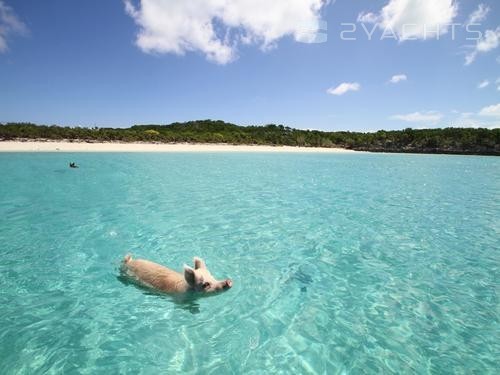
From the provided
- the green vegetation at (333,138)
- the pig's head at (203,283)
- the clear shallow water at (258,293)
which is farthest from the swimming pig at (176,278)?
the green vegetation at (333,138)

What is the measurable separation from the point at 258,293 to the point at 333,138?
95.7m

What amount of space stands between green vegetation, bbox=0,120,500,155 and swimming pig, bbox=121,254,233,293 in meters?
59.2

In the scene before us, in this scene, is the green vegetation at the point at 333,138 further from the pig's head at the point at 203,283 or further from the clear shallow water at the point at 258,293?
the pig's head at the point at 203,283

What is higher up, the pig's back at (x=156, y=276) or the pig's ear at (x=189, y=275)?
the pig's ear at (x=189, y=275)

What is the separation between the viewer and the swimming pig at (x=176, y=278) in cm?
506

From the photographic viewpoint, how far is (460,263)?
6996mm

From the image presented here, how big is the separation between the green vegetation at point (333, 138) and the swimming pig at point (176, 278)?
59.2 m

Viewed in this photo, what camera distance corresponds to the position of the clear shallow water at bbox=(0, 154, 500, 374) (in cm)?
401

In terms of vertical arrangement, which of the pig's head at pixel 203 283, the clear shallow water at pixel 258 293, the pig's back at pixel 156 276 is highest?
the pig's head at pixel 203 283

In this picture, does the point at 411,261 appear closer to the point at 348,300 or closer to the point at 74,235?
the point at 348,300

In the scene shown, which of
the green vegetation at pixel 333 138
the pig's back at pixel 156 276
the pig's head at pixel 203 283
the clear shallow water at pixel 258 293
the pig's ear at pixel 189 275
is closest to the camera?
the clear shallow water at pixel 258 293

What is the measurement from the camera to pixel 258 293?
5582 millimetres

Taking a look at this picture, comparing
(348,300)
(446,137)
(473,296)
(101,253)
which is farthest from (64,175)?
(446,137)

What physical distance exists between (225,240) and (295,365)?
4653 mm
